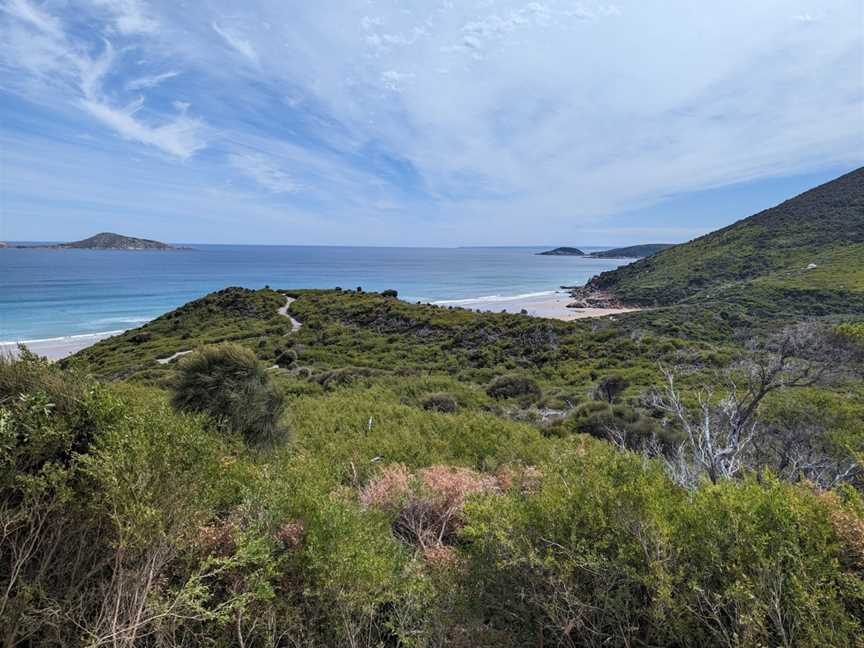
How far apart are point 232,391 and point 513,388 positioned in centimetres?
1296

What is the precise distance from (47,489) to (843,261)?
6792 cm

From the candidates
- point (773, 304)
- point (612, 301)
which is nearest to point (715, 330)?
point (773, 304)

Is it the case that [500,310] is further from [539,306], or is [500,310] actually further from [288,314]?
[288,314]

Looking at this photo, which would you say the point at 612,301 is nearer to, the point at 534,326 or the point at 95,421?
the point at 534,326

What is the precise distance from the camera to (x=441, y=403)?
14812 millimetres

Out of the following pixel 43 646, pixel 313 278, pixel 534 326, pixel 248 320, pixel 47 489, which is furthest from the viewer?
pixel 313 278

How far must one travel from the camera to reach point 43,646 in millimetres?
2529

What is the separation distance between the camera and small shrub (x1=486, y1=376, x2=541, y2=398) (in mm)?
17844

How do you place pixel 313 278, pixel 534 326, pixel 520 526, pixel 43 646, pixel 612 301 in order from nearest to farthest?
1. pixel 43 646
2. pixel 520 526
3. pixel 534 326
4. pixel 612 301
5. pixel 313 278

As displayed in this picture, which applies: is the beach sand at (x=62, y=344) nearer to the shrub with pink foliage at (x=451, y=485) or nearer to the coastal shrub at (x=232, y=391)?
the coastal shrub at (x=232, y=391)

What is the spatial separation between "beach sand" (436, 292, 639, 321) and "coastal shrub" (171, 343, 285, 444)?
42838 mm

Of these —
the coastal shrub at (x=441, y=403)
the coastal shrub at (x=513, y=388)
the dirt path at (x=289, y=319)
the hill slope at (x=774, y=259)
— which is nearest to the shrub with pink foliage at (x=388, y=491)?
the coastal shrub at (x=441, y=403)

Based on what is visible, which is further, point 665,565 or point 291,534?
point 291,534

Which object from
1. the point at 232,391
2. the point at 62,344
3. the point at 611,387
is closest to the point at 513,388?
the point at 611,387
